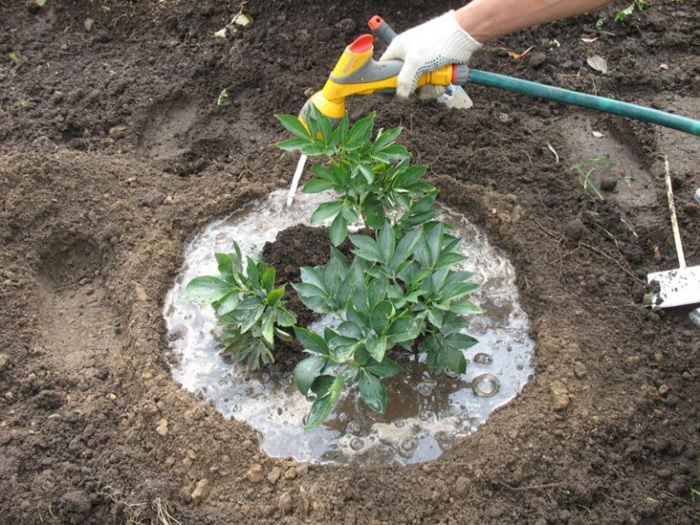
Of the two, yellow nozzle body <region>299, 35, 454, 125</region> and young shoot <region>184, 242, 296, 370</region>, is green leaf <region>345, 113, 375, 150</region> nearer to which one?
yellow nozzle body <region>299, 35, 454, 125</region>

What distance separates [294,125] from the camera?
207 centimetres

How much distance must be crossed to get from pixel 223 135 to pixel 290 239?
798mm

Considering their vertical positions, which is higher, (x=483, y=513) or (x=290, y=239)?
(x=290, y=239)

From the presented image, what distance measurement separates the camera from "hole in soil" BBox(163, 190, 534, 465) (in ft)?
7.30

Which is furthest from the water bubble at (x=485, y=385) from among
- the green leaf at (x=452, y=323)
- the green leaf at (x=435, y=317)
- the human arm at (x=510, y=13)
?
the human arm at (x=510, y=13)

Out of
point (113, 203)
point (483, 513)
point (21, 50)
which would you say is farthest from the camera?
point (21, 50)

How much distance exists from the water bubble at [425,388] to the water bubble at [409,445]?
0.58 ft

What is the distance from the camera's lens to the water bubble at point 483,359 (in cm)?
242

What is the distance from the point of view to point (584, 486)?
2.06 metres

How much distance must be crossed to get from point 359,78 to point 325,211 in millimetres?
583

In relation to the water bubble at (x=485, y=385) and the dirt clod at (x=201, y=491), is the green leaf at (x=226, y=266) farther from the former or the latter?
the water bubble at (x=485, y=385)

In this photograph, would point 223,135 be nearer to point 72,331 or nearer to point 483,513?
point 72,331

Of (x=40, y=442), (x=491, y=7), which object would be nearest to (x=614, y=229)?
(x=491, y=7)

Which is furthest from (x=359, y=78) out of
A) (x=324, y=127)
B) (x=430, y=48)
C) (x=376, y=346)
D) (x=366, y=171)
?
(x=376, y=346)
